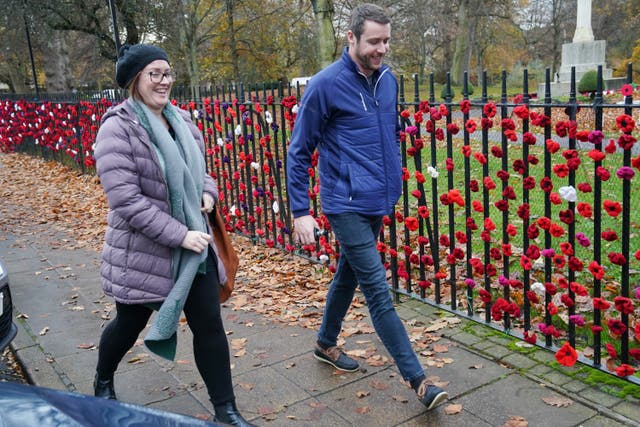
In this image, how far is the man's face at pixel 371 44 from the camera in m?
3.29

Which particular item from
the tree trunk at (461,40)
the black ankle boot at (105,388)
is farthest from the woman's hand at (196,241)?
the tree trunk at (461,40)

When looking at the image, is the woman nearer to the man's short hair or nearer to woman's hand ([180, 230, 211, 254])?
woman's hand ([180, 230, 211, 254])

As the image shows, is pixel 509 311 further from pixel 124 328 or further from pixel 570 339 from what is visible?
pixel 124 328

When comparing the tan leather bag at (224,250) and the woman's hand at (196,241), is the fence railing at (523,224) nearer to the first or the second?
the tan leather bag at (224,250)

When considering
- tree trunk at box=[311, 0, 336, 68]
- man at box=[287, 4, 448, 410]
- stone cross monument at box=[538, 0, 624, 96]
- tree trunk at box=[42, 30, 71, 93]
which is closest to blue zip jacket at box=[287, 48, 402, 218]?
man at box=[287, 4, 448, 410]

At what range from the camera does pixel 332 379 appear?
3.96 metres

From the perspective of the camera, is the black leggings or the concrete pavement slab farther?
the concrete pavement slab

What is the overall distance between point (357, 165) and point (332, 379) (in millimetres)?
1347

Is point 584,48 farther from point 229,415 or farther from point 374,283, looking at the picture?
point 229,415

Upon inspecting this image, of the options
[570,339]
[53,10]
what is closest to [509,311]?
[570,339]

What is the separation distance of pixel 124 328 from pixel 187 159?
0.93 metres

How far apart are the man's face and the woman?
94cm

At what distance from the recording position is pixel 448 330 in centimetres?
455

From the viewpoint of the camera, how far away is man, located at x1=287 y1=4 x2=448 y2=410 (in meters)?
3.44
